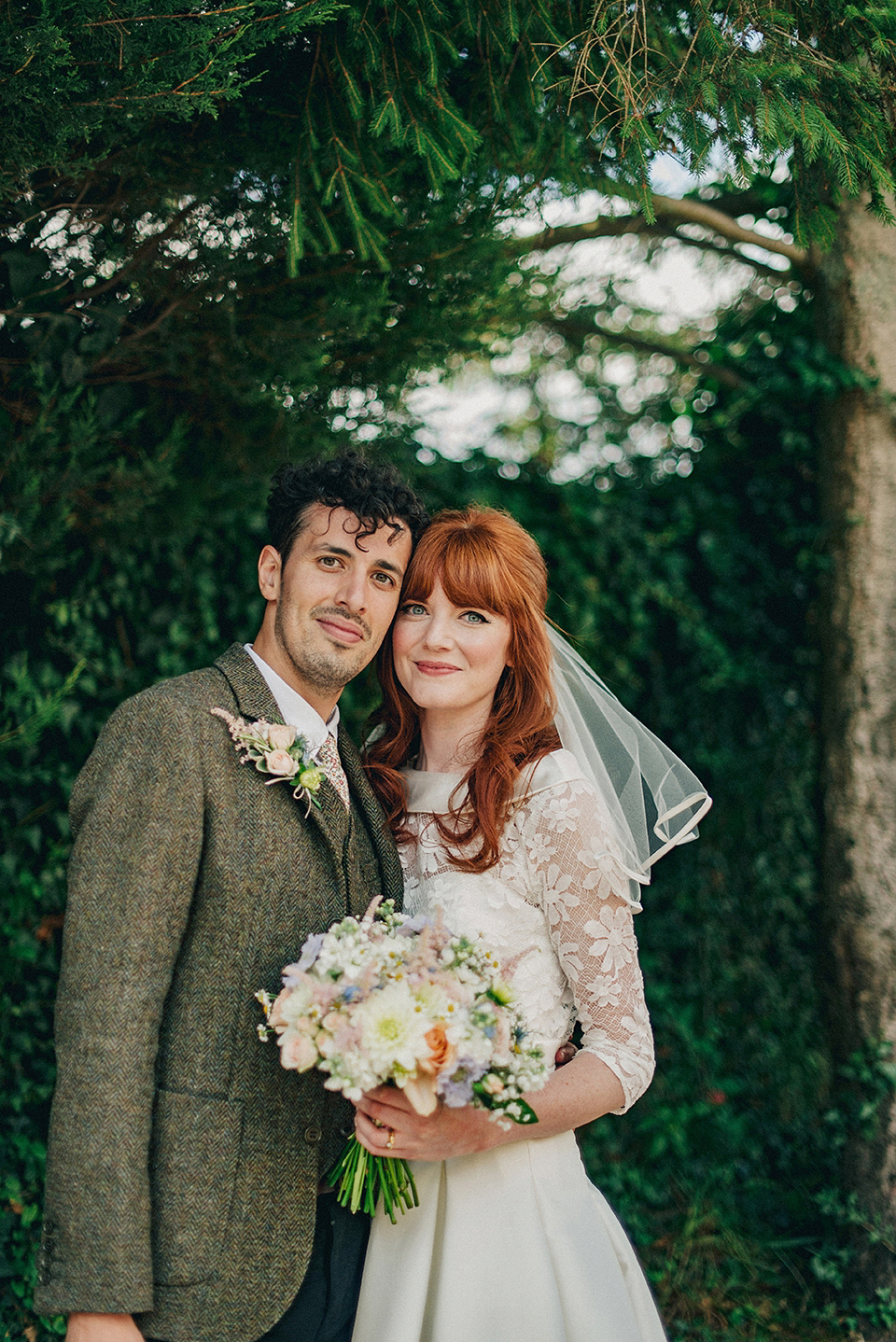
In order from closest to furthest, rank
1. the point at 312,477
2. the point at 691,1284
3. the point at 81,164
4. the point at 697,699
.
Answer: the point at 81,164, the point at 312,477, the point at 691,1284, the point at 697,699

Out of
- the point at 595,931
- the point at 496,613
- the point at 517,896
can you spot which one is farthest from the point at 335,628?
the point at 595,931

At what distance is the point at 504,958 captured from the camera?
7.56ft

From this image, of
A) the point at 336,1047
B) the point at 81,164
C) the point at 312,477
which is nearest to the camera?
the point at 336,1047

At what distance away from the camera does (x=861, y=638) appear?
14.1 feet

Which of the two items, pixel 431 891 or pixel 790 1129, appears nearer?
pixel 431 891

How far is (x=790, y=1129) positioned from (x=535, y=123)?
442cm

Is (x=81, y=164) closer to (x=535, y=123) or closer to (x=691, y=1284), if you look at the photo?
(x=535, y=123)

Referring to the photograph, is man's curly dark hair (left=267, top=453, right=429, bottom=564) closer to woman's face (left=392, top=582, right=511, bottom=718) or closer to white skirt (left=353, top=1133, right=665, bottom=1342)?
woman's face (left=392, top=582, right=511, bottom=718)

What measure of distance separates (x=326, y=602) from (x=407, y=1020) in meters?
1.09

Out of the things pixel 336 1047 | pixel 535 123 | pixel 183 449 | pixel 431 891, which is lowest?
pixel 336 1047

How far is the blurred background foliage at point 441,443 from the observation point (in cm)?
235

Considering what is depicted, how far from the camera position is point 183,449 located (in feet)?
10.6

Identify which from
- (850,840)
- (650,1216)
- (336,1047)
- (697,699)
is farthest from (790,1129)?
(336,1047)

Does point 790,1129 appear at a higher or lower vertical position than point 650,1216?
higher
